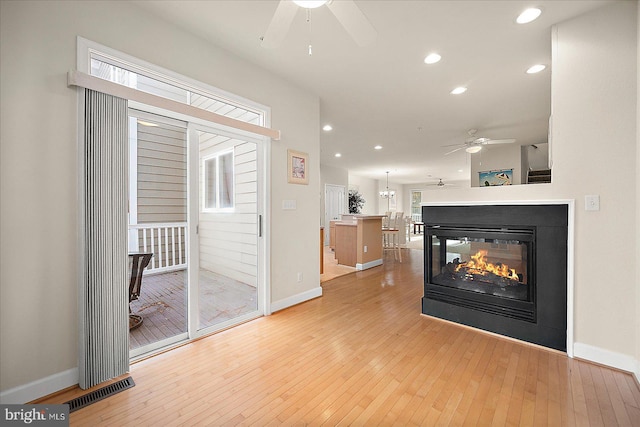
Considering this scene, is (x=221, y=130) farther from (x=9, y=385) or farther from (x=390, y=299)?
(x=390, y=299)

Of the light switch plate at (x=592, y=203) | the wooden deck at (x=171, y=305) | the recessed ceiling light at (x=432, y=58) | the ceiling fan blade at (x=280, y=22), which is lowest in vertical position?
the wooden deck at (x=171, y=305)

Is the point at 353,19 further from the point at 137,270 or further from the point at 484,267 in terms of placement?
the point at 484,267

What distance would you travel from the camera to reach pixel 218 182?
2.87 m

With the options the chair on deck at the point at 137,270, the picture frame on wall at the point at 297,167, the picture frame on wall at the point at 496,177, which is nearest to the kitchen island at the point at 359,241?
the picture frame on wall at the point at 297,167

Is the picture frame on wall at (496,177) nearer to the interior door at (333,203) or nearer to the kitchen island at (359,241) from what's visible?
the kitchen island at (359,241)

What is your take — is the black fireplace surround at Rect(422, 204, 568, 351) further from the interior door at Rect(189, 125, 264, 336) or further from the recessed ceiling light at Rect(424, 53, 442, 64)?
the interior door at Rect(189, 125, 264, 336)

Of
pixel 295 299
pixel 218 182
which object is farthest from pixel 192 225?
pixel 295 299

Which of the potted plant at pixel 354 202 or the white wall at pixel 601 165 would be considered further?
the potted plant at pixel 354 202

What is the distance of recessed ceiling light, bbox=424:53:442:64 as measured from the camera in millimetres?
2834

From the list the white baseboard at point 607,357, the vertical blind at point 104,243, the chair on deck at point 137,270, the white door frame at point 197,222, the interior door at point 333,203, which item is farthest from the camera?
the interior door at point 333,203

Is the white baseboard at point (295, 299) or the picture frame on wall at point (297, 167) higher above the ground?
the picture frame on wall at point (297, 167)

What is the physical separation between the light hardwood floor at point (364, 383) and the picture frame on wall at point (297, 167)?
1.74 metres

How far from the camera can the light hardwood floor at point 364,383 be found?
5.25 feet

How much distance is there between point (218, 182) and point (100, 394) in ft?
6.26
